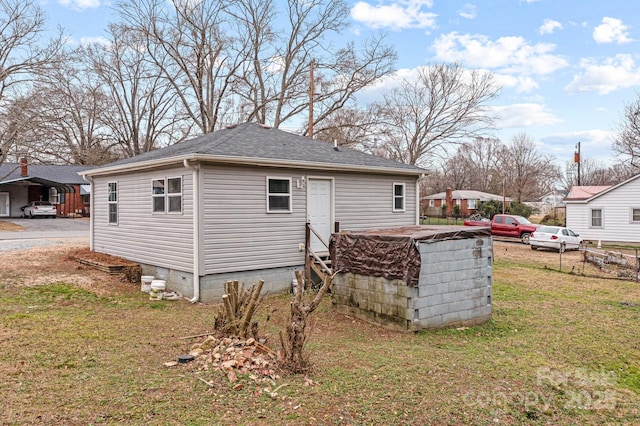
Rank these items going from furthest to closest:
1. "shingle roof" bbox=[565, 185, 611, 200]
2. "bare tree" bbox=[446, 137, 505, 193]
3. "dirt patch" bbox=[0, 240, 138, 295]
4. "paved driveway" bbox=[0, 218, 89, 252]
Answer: "bare tree" bbox=[446, 137, 505, 193], "shingle roof" bbox=[565, 185, 611, 200], "paved driveway" bbox=[0, 218, 89, 252], "dirt patch" bbox=[0, 240, 138, 295]

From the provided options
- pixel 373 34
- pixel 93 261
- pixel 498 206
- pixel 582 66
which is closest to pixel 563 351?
pixel 93 261

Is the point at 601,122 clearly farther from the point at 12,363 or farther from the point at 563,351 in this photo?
the point at 12,363

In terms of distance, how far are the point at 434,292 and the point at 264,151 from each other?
5404mm

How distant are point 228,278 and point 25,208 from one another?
2907 centimetres

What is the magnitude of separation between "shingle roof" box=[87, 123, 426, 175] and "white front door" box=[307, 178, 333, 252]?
659mm

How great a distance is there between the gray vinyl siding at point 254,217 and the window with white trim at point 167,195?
0.96 metres

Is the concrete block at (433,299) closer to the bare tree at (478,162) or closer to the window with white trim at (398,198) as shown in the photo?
the window with white trim at (398,198)

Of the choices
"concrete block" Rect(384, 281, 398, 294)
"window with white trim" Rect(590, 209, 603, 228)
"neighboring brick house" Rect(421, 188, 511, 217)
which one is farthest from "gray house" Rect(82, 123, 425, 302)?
"neighboring brick house" Rect(421, 188, 511, 217)

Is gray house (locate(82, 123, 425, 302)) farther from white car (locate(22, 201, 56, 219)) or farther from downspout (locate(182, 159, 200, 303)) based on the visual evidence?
white car (locate(22, 201, 56, 219))

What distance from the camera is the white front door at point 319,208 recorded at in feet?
36.5

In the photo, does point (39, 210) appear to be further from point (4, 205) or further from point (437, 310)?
point (437, 310)

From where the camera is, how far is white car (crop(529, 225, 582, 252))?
2022 cm

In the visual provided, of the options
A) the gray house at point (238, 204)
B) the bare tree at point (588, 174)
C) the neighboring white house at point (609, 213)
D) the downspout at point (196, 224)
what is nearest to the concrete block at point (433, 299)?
the gray house at point (238, 204)

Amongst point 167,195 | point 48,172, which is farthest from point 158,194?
point 48,172
